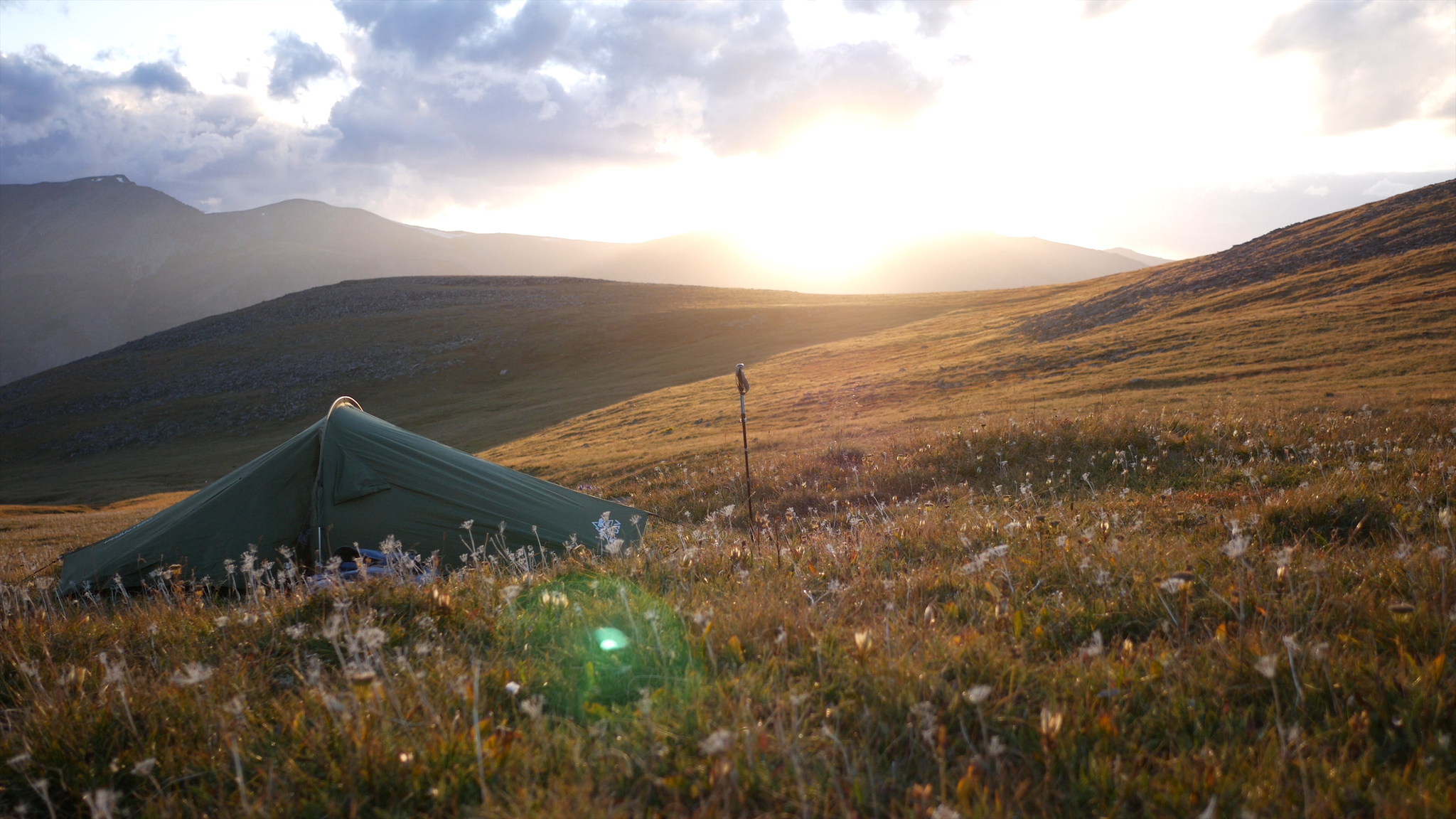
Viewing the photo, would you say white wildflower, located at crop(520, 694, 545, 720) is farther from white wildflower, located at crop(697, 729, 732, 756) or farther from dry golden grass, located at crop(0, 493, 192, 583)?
dry golden grass, located at crop(0, 493, 192, 583)

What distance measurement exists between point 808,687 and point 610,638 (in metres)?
1.20

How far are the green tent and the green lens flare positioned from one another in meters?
4.46

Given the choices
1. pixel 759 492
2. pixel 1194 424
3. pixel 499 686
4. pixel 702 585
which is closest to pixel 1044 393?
pixel 1194 424

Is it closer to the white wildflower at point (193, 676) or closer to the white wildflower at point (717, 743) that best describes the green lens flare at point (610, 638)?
the white wildflower at point (717, 743)

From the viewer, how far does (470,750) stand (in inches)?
100

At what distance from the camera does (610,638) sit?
3.69m

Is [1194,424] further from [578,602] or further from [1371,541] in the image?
[578,602]

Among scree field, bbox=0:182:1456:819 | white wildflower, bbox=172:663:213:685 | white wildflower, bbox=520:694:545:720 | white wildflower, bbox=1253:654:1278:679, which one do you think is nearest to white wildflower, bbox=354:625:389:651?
scree field, bbox=0:182:1456:819

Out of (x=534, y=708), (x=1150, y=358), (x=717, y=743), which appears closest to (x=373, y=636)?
(x=534, y=708)

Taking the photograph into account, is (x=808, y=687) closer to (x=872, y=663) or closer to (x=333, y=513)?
(x=872, y=663)

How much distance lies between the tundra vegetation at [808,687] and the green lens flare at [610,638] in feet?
0.07

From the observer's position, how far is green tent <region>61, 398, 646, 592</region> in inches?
336

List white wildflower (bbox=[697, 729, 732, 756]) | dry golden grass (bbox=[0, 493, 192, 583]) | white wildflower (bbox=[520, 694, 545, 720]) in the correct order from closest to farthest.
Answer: white wildflower (bbox=[697, 729, 732, 756]) → white wildflower (bbox=[520, 694, 545, 720]) → dry golden grass (bbox=[0, 493, 192, 583])

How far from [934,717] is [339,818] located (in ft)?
7.15
